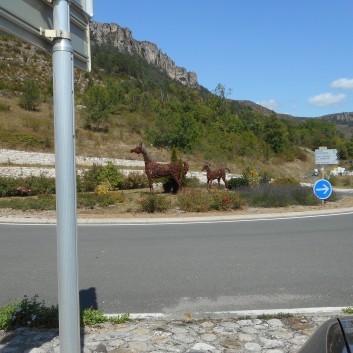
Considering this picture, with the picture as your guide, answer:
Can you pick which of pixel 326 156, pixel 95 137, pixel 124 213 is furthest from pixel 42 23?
pixel 95 137

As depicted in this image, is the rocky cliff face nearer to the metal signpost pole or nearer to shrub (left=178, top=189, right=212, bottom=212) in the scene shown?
shrub (left=178, top=189, right=212, bottom=212)

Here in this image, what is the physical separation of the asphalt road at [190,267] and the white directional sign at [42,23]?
10.5 feet

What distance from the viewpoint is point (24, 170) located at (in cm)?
2584

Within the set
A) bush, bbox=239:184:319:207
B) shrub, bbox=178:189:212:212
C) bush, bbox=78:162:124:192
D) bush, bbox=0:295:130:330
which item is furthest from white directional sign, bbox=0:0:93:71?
bush, bbox=78:162:124:192

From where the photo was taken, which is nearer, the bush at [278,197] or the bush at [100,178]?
the bush at [278,197]

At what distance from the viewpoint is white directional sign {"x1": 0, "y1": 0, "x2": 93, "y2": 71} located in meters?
2.50

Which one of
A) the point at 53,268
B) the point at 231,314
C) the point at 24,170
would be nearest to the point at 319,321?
the point at 231,314

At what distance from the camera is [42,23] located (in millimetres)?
2781

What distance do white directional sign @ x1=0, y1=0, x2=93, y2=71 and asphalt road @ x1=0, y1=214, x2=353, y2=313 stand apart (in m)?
3.19

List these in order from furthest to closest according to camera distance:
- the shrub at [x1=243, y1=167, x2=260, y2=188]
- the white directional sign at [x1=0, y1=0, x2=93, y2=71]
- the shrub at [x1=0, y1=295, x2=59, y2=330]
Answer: the shrub at [x1=243, y1=167, x2=260, y2=188] → the shrub at [x1=0, y1=295, x2=59, y2=330] → the white directional sign at [x1=0, y1=0, x2=93, y2=71]

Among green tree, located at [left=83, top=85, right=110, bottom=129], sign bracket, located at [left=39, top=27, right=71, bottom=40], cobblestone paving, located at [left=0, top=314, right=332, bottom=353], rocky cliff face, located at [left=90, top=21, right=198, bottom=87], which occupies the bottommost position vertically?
cobblestone paving, located at [left=0, top=314, right=332, bottom=353]

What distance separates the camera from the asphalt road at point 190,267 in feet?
18.3

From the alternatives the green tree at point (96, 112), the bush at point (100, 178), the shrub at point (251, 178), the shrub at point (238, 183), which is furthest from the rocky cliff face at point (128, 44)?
the shrub at point (238, 183)

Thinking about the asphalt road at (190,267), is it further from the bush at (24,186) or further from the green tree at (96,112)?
the green tree at (96,112)
